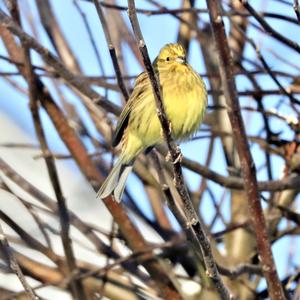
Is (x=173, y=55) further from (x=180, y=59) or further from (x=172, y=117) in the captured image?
(x=172, y=117)

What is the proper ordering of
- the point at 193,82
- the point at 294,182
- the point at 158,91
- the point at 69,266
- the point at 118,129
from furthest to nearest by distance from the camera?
1. the point at 193,82
2. the point at 118,129
3. the point at 294,182
4. the point at 69,266
5. the point at 158,91

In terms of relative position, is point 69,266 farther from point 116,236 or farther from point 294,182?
point 294,182

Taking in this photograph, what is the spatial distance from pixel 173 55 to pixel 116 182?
0.98 m

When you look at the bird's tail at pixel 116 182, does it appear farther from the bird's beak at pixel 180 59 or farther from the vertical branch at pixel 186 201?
the vertical branch at pixel 186 201

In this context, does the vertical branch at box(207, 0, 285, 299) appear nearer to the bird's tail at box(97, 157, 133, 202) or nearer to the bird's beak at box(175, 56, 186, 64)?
the bird's tail at box(97, 157, 133, 202)

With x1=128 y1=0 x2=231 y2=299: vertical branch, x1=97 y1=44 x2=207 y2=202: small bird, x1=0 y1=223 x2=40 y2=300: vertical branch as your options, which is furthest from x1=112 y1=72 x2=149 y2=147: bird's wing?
x1=0 y1=223 x2=40 y2=300: vertical branch

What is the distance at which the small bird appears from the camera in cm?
385

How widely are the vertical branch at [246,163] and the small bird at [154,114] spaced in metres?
1.13

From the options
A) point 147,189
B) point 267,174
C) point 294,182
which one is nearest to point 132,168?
point 147,189

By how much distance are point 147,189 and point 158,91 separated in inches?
74.4

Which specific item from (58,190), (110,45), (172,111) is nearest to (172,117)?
(172,111)

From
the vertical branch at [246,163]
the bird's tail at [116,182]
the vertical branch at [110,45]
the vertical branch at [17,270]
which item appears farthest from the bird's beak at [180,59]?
the vertical branch at [17,270]

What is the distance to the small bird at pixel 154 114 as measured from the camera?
3.85m

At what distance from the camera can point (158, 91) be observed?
95.9 inches
